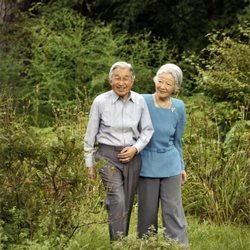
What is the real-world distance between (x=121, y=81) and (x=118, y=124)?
351 mm

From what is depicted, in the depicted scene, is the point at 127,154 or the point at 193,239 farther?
the point at 193,239

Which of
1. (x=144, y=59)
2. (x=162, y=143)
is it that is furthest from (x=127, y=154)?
(x=144, y=59)

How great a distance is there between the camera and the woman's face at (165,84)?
6.70m

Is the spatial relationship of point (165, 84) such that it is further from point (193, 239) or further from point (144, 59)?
point (144, 59)

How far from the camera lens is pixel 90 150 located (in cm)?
659

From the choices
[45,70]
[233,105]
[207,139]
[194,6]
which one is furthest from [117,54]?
[207,139]

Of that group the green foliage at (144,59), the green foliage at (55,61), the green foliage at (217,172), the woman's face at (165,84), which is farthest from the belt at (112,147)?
the green foliage at (144,59)

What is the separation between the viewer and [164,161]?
686 cm

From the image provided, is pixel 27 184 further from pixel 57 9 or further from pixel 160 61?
pixel 57 9

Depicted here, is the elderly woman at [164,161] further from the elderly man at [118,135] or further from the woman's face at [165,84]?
the elderly man at [118,135]

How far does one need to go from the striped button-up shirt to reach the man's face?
0.05 m

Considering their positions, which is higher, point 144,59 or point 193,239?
point 144,59

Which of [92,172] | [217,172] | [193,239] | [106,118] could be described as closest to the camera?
[92,172]

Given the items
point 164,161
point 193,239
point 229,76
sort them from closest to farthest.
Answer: point 164,161 < point 193,239 < point 229,76
